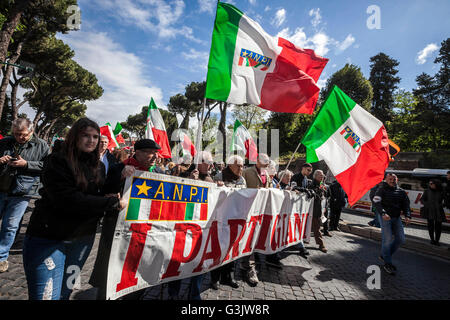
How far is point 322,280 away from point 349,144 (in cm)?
243

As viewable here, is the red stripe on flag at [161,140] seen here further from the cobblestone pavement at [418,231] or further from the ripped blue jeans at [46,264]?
the cobblestone pavement at [418,231]

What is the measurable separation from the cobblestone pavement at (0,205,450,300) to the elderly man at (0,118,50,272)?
1.85 ft

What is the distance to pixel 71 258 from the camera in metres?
1.56

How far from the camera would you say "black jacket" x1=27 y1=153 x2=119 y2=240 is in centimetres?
139

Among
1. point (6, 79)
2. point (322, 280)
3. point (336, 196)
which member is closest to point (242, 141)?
point (336, 196)

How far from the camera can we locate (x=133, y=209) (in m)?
1.88

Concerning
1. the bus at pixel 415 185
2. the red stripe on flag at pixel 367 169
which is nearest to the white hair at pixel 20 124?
the red stripe on flag at pixel 367 169

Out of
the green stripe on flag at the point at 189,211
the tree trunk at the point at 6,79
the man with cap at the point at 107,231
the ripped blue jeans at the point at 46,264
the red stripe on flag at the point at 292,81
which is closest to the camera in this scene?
the ripped blue jeans at the point at 46,264

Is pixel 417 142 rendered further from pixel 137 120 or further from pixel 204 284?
pixel 137 120

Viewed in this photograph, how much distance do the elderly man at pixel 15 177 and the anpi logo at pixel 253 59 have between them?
10.2ft

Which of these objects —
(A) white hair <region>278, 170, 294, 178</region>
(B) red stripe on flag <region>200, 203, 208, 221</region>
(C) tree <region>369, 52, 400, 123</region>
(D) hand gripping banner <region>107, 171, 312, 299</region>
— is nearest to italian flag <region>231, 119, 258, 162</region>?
(A) white hair <region>278, 170, 294, 178</region>

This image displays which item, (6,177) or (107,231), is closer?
(107,231)

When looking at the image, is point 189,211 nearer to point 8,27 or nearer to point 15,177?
point 15,177

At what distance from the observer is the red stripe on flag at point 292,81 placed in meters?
3.52
